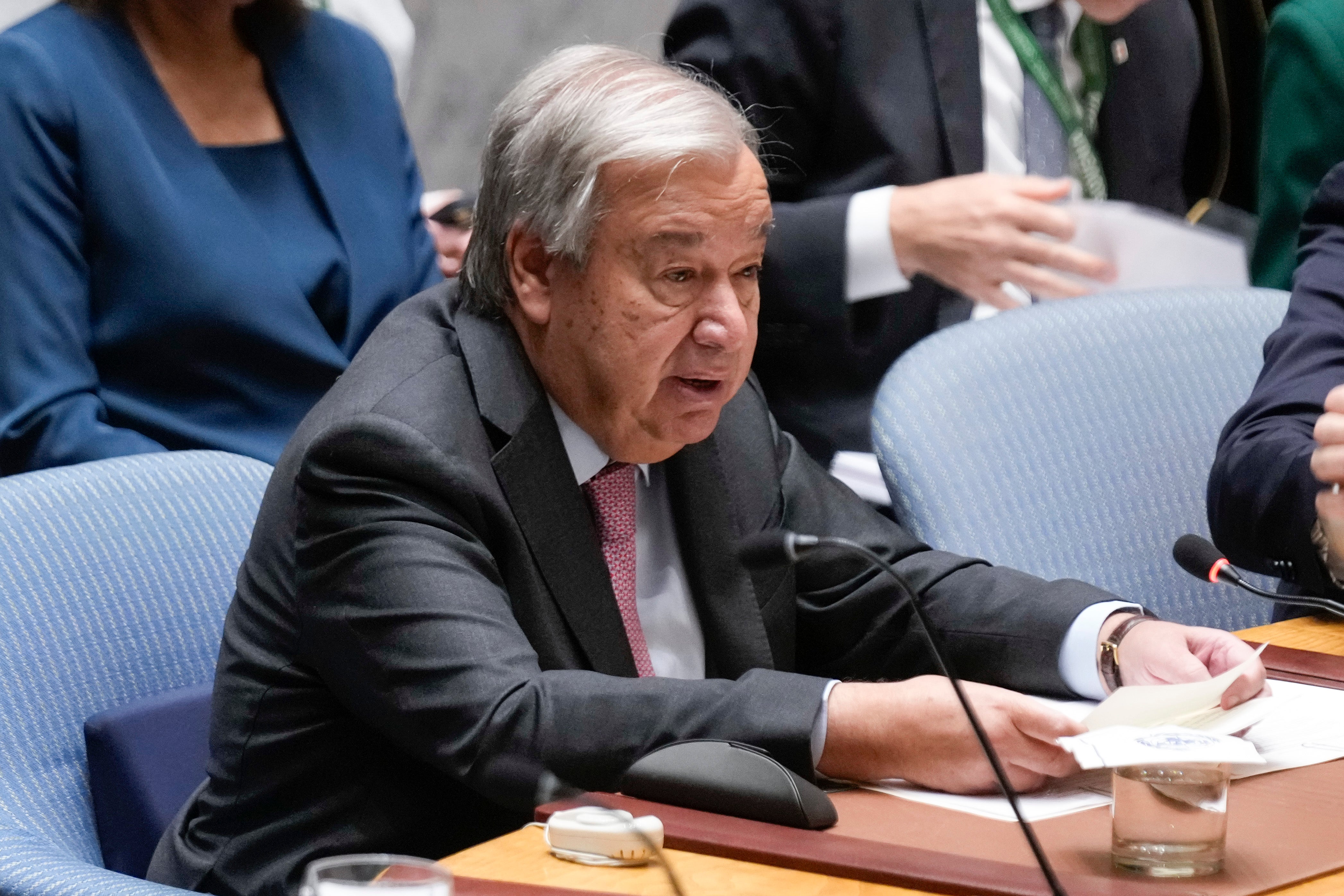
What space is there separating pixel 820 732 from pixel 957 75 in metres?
1.50

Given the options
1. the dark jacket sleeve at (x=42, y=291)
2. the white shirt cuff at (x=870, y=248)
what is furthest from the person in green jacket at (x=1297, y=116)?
the dark jacket sleeve at (x=42, y=291)

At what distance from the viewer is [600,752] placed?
1337 millimetres

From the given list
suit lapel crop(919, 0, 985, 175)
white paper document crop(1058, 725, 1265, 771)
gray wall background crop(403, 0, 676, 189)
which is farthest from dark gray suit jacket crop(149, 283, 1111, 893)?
gray wall background crop(403, 0, 676, 189)

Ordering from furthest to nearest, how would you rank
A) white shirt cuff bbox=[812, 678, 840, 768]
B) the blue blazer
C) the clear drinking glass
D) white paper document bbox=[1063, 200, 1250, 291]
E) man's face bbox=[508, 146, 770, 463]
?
1. the blue blazer
2. white paper document bbox=[1063, 200, 1250, 291]
3. man's face bbox=[508, 146, 770, 463]
4. white shirt cuff bbox=[812, 678, 840, 768]
5. the clear drinking glass

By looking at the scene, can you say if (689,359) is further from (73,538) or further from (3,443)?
(3,443)

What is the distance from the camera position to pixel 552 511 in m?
1.59

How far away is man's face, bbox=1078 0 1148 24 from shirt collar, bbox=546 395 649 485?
140 cm

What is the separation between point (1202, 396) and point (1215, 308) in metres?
0.14

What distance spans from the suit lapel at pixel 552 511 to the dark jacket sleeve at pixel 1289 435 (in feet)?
2.72

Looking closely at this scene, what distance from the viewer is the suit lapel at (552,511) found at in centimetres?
157

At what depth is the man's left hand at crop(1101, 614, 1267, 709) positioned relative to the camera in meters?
1.52

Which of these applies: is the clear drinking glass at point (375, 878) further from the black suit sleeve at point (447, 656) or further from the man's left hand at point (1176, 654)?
the man's left hand at point (1176, 654)

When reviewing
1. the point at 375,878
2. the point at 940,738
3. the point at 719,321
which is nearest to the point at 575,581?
the point at 719,321

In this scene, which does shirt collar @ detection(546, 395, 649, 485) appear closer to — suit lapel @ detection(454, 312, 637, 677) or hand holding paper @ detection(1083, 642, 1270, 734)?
suit lapel @ detection(454, 312, 637, 677)
